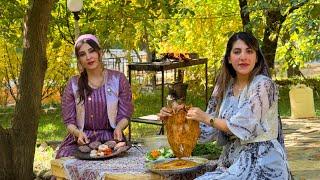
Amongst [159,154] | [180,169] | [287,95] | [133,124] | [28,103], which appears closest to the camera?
[180,169]

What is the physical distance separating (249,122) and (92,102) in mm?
1108

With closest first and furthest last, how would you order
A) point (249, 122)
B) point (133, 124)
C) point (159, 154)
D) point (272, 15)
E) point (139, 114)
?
1. point (249, 122)
2. point (159, 154)
3. point (272, 15)
4. point (133, 124)
5. point (139, 114)

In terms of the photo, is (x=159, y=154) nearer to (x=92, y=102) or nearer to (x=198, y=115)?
(x=198, y=115)

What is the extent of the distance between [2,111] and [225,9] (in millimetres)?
5464

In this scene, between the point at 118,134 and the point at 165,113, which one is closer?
the point at 165,113

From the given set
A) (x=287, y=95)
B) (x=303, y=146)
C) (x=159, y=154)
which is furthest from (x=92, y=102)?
(x=287, y=95)

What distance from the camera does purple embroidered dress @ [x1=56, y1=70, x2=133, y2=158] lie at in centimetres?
357

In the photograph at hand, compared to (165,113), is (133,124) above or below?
below

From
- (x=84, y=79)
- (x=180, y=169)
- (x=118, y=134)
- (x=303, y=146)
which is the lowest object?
(x=303, y=146)

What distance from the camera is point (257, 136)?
285 centimetres

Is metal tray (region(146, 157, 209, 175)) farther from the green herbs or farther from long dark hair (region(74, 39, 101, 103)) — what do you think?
long dark hair (region(74, 39, 101, 103))

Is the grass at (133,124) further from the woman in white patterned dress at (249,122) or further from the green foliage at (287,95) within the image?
the woman in white patterned dress at (249,122)

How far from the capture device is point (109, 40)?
738 cm

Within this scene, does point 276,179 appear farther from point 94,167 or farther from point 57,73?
point 57,73
